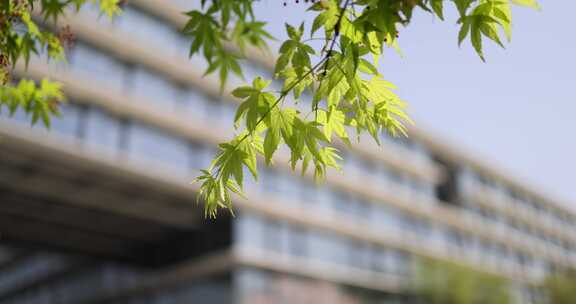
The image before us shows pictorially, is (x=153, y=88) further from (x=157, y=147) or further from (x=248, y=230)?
(x=248, y=230)

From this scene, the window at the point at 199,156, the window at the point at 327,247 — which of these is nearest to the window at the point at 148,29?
the window at the point at 199,156

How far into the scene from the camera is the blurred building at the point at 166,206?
2492 centimetres

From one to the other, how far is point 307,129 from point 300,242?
28.3 m

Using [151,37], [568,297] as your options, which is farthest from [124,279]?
[568,297]

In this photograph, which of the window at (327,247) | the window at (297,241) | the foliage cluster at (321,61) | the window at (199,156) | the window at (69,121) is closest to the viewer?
the foliage cluster at (321,61)

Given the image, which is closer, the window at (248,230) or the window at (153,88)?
the window at (153,88)

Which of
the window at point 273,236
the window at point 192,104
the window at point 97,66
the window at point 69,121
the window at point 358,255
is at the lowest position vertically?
the window at point 358,255

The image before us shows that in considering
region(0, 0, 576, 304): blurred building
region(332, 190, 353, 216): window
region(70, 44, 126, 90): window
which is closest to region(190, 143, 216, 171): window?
region(0, 0, 576, 304): blurred building

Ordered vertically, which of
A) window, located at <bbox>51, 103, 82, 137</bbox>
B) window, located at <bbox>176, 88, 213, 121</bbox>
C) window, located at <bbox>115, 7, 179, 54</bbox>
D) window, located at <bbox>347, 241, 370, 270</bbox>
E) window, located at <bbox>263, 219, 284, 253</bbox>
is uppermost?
window, located at <bbox>115, 7, 179, 54</bbox>

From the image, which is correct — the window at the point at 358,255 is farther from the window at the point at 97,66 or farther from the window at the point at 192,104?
the window at the point at 97,66

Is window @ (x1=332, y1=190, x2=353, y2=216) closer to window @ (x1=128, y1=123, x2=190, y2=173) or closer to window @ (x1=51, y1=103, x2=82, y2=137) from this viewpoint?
window @ (x1=128, y1=123, x2=190, y2=173)

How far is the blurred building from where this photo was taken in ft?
81.8

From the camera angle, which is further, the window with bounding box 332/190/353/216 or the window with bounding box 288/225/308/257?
the window with bounding box 332/190/353/216

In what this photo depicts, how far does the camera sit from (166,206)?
94.2 feet
